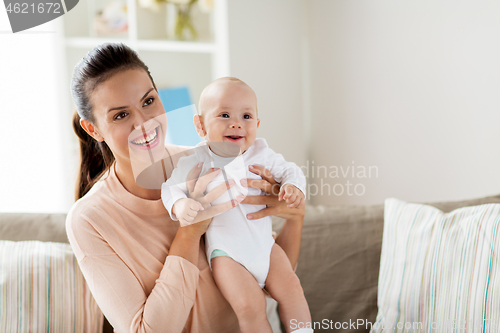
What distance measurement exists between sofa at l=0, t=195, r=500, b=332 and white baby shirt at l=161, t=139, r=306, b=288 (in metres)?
0.50

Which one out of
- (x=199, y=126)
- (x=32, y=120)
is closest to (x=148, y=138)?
(x=199, y=126)

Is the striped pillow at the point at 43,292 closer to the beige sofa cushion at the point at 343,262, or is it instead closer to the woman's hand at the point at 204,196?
the woman's hand at the point at 204,196

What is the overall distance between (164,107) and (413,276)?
2.90 feet

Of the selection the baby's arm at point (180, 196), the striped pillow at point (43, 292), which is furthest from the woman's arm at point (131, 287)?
the striped pillow at point (43, 292)

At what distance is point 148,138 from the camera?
0.83m

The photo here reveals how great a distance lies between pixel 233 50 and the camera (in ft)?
6.82

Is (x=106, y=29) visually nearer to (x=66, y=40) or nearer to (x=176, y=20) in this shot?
(x=66, y=40)

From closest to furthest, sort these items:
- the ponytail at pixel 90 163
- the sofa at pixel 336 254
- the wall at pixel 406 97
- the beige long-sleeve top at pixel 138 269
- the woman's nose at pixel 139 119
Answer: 1. the woman's nose at pixel 139 119
2. the beige long-sleeve top at pixel 138 269
3. the ponytail at pixel 90 163
4. the sofa at pixel 336 254
5. the wall at pixel 406 97

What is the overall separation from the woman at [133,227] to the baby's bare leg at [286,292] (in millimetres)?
126

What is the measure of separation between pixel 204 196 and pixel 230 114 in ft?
0.60

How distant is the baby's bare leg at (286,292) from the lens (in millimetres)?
935

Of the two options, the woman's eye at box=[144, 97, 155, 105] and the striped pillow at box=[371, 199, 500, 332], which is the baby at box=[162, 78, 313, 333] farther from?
the striped pillow at box=[371, 199, 500, 332]

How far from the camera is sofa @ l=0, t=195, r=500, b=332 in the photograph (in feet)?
4.53

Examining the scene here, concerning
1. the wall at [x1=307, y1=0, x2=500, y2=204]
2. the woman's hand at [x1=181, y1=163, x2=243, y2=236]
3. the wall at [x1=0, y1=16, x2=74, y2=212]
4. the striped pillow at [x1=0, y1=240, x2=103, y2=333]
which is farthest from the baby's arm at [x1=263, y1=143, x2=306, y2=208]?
the wall at [x1=0, y1=16, x2=74, y2=212]
